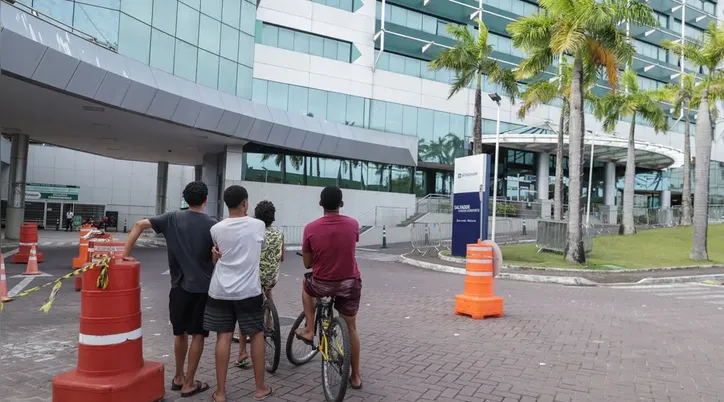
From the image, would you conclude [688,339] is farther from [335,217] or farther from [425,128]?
[425,128]

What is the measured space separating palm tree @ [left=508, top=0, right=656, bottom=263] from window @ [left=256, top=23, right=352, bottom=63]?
16.4 meters

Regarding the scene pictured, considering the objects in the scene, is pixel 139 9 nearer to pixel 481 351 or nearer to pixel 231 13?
pixel 231 13

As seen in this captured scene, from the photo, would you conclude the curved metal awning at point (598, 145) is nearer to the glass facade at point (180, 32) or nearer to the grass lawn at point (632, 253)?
the grass lawn at point (632, 253)

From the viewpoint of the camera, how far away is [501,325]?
25.7 feet

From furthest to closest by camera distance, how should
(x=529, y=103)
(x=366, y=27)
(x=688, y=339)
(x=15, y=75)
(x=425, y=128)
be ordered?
(x=425, y=128), (x=366, y=27), (x=529, y=103), (x=15, y=75), (x=688, y=339)

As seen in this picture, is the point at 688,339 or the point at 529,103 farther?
the point at 529,103

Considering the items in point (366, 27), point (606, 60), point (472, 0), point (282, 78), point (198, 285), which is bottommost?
point (198, 285)

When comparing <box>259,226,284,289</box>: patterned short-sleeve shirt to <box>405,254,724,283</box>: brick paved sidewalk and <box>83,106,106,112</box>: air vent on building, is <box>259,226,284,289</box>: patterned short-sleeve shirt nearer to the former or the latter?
<box>405,254,724,283</box>: brick paved sidewalk

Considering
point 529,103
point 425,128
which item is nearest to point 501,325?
point 529,103

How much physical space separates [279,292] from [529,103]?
62.5ft

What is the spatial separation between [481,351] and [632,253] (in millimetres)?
18444

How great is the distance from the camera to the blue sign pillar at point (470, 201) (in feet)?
56.9

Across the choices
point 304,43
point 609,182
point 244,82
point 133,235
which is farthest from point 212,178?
point 609,182

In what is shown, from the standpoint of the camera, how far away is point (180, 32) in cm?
2111
